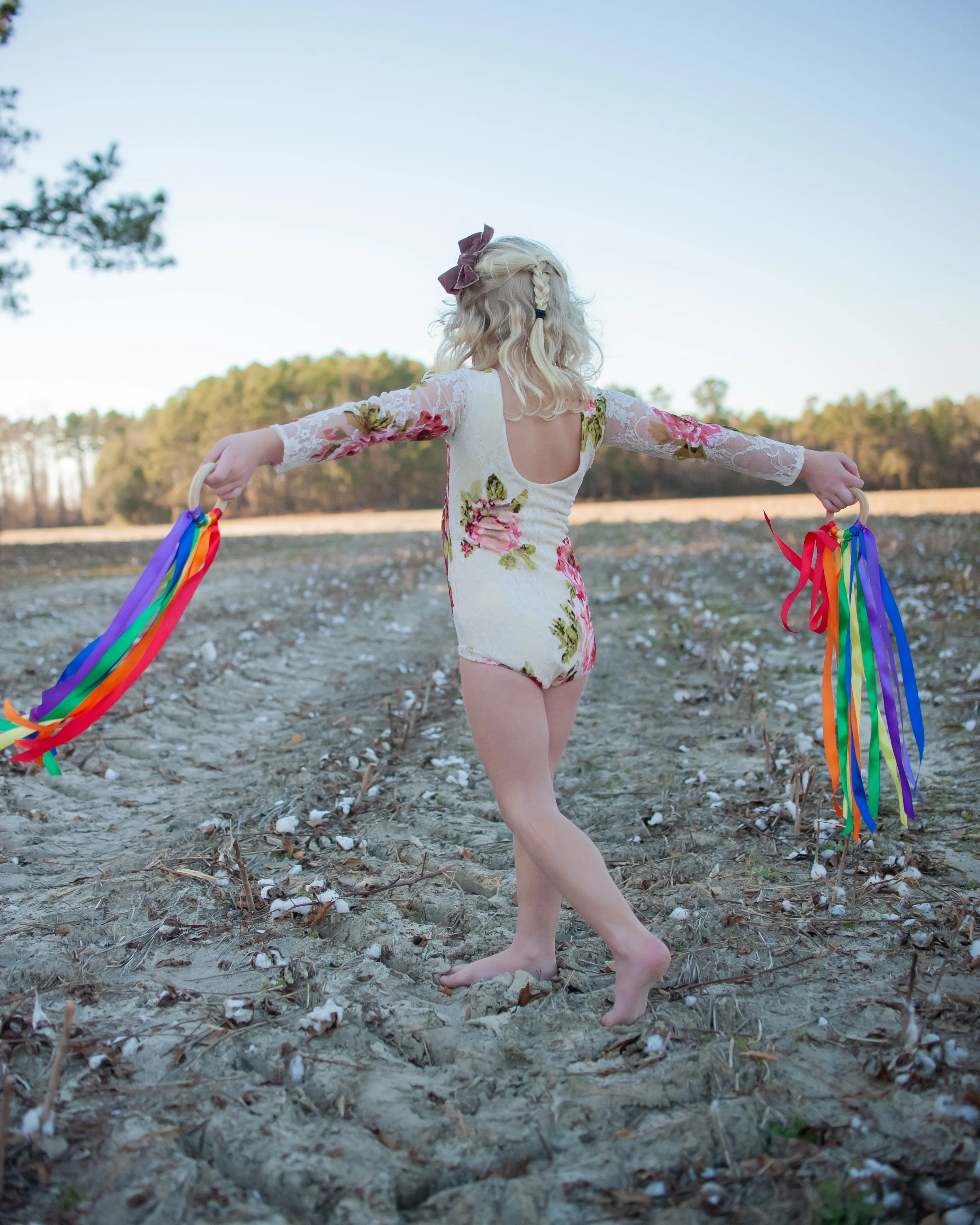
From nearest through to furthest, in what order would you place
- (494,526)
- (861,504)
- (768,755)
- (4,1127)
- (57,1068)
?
(4,1127) → (57,1068) → (494,526) → (861,504) → (768,755)

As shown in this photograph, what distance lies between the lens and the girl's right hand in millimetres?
2027

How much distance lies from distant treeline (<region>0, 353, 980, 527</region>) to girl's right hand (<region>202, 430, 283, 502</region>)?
130ft

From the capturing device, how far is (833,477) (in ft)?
8.15

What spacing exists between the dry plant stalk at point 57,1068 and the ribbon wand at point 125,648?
67cm

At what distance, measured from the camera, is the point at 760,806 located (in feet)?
11.7

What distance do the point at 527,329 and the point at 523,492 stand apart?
16.4 inches

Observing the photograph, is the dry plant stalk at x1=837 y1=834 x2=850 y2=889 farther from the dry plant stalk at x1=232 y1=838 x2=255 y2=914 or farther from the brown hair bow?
the brown hair bow

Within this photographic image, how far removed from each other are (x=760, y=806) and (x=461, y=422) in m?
2.16

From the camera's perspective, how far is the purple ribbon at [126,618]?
7.74ft

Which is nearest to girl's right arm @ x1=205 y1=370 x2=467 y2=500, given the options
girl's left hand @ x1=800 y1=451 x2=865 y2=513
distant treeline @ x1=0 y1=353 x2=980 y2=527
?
girl's left hand @ x1=800 y1=451 x2=865 y2=513

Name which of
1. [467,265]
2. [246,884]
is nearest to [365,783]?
[246,884]

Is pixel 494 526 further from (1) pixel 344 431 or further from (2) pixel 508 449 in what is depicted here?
(1) pixel 344 431

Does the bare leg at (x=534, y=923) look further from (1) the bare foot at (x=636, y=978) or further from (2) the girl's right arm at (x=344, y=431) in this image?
(2) the girl's right arm at (x=344, y=431)

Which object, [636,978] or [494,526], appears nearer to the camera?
[636,978]
